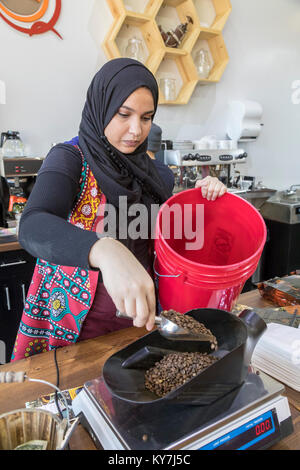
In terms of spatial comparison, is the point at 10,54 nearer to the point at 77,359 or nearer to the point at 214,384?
the point at 77,359

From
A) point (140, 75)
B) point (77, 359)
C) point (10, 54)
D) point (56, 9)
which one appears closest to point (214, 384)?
point (77, 359)

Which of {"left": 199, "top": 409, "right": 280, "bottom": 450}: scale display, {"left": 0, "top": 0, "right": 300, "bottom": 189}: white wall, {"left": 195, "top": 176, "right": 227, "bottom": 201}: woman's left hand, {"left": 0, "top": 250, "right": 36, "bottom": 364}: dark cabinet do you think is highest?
{"left": 0, "top": 0, "right": 300, "bottom": 189}: white wall

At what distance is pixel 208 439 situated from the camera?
589mm

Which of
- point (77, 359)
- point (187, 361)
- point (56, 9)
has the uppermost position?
point (56, 9)

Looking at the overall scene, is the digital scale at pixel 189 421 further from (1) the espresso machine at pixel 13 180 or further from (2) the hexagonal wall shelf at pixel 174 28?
(2) the hexagonal wall shelf at pixel 174 28

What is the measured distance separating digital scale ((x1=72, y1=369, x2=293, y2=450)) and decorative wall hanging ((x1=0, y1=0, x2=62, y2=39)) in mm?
2508

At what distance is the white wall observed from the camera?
96.0 inches

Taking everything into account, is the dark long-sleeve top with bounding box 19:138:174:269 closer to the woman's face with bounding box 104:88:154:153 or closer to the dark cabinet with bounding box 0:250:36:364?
the woman's face with bounding box 104:88:154:153

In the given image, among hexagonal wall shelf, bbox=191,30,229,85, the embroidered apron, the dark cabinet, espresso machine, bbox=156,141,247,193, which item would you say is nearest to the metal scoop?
the embroidered apron

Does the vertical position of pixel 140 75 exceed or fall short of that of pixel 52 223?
it exceeds it

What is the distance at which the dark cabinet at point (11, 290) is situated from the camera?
2070 mm

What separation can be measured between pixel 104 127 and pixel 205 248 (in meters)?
0.56

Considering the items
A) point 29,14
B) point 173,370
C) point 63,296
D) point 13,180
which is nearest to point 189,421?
point 173,370

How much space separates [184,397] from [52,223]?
0.44m
